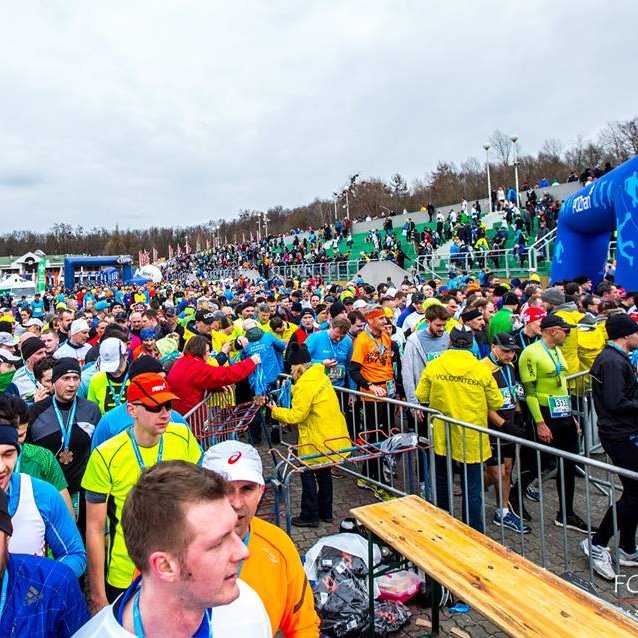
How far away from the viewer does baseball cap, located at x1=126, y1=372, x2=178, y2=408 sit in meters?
2.87

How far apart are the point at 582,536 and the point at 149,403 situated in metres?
4.37

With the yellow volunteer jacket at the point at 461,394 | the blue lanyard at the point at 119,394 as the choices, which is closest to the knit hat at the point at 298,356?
the yellow volunteer jacket at the point at 461,394

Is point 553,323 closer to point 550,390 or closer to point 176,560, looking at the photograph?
point 550,390

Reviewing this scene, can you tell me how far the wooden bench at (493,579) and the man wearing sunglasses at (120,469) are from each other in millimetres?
1494

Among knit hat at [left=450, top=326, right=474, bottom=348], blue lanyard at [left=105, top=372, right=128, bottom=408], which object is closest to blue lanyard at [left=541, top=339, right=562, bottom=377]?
knit hat at [left=450, top=326, right=474, bottom=348]

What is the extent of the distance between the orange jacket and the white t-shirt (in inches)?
11.7

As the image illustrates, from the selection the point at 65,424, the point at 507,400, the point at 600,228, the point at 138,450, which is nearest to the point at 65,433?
the point at 65,424

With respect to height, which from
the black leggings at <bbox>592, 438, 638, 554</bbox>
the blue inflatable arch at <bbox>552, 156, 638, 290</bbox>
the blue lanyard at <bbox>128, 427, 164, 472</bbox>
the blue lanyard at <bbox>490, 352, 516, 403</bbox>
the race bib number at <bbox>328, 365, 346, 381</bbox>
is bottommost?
the black leggings at <bbox>592, 438, 638, 554</bbox>

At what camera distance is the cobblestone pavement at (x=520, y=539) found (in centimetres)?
372

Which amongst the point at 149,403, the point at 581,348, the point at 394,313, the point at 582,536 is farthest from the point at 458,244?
the point at 149,403

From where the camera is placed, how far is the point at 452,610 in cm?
387

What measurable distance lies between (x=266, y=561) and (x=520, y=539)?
373cm

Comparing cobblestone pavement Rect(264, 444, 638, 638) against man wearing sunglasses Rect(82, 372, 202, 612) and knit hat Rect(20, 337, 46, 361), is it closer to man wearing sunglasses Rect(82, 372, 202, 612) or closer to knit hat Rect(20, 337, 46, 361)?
man wearing sunglasses Rect(82, 372, 202, 612)

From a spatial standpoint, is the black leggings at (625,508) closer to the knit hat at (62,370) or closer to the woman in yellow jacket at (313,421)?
the woman in yellow jacket at (313,421)
